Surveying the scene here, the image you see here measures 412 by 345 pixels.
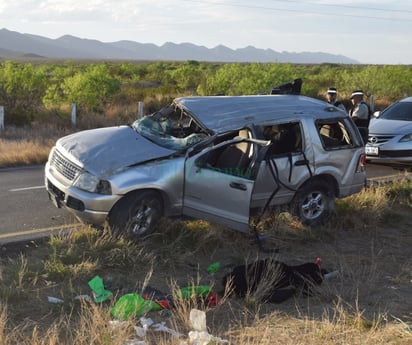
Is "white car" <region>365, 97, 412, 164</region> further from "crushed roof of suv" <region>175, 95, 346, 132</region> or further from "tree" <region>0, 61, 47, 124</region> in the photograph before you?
"tree" <region>0, 61, 47, 124</region>

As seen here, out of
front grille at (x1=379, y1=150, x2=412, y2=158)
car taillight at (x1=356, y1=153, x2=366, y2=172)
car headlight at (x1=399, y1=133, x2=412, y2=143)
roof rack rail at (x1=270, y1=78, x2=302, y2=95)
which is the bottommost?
front grille at (x1=379, y1=150, x2=412, y2=158)

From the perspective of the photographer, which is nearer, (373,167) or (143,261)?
(143,261)

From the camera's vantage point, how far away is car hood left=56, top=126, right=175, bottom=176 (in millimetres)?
6488

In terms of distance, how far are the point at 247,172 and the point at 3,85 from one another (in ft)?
51.6

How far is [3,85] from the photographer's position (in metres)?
20.0

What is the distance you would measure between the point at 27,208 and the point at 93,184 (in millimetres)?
2849

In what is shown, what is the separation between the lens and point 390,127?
12.6 metres

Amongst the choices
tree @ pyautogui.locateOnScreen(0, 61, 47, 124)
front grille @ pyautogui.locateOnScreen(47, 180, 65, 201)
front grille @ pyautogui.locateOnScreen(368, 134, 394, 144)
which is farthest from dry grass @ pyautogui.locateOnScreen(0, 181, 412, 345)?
tree @ pyautogui.locateOnScreen(0, 61, 47, 124)

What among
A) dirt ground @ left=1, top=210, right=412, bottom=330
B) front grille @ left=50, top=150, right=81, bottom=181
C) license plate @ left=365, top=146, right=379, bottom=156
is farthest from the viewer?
license plate @ left=365, top=146, right=379, bottom=156

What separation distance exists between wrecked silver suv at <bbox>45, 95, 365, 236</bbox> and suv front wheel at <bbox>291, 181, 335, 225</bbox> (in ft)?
0.05

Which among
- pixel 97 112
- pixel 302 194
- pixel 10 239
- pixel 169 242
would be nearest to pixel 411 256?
pixel 302 194

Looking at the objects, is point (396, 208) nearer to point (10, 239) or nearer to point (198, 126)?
point (198, 126)

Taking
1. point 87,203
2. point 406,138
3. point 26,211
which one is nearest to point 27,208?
point 26,211

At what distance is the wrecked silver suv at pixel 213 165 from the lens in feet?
21.3
